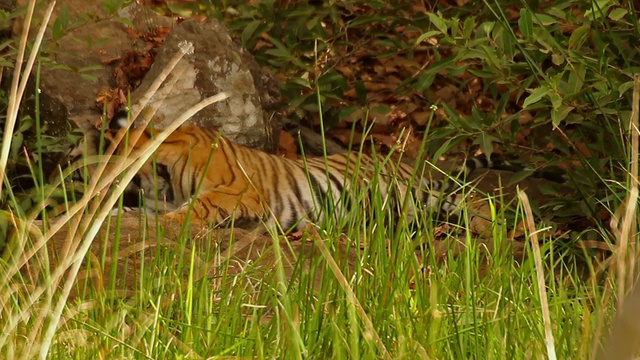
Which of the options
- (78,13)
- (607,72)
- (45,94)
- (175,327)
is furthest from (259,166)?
(175,327)

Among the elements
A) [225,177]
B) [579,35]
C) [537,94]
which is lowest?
[225,177]

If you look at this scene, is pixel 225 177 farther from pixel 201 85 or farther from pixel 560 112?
pixel 560 112

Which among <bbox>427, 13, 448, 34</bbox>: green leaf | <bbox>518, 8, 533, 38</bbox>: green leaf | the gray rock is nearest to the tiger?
the gray rock

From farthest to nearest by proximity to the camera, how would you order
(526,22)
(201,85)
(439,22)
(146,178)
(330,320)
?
(201,85) < (146,178) < (439,22) < (526,22) < (330,320)

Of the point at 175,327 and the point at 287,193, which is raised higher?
the point at 175,327

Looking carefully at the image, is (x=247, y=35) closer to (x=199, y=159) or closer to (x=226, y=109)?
(x=226, y=109)

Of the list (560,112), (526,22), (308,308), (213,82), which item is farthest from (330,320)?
(213,82)

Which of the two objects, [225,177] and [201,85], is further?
[201,85]

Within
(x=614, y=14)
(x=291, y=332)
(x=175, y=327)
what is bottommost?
(x=175, y=327)

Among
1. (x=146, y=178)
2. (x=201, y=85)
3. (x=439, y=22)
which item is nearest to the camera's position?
(x=439, y=22)

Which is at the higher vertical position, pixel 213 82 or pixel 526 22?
pixel 526 22

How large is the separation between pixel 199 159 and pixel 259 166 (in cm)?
36

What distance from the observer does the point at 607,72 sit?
3830mm

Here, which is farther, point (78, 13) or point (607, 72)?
point (78, 13)
